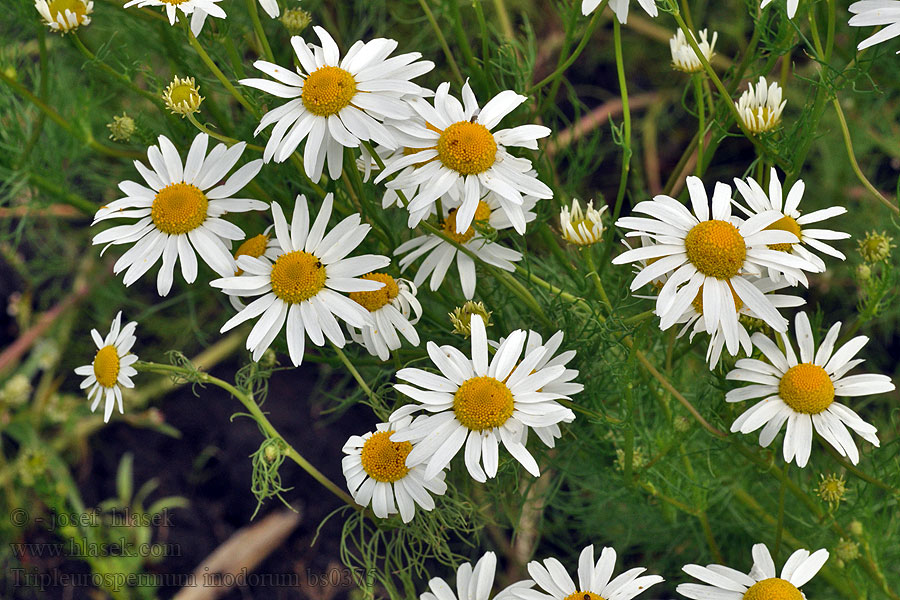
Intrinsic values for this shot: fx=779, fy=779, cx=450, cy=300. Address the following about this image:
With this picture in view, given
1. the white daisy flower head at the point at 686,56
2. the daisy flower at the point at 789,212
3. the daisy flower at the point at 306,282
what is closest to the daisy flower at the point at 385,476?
the daisy flower at the point at 306,282

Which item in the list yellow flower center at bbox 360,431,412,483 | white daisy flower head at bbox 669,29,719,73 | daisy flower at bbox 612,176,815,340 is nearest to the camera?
daisy flower at bbox 612,176,815,340

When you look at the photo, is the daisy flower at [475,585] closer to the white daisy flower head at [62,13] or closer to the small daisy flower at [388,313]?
the small daisy flower at [388,313]

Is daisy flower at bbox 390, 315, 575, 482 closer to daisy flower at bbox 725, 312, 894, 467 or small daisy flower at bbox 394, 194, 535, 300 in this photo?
small daisy flower at bbox 394, 194, 535, 300

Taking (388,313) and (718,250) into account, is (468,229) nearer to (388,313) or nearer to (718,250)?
(388,313)

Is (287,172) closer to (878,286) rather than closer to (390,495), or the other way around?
(390,495)

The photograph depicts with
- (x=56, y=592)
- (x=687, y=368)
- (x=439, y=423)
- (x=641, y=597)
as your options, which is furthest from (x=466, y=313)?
(x=56, y=592)

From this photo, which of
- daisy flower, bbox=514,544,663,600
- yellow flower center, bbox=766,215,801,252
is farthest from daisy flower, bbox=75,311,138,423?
yellow flower center, bbox=766,215,801,252
